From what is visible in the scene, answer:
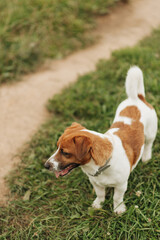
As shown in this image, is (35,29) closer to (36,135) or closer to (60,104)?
(60,104)

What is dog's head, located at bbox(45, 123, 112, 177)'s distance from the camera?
96.5 inches

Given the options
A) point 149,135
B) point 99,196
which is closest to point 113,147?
point 99,196

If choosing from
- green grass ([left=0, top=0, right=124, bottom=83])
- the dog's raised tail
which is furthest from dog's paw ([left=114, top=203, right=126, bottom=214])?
green grass ([left=0, top=0, right=124, bottom=83])

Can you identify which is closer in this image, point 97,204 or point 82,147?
point 82,147

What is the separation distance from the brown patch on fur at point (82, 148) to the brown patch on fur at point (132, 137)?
0.37 meters

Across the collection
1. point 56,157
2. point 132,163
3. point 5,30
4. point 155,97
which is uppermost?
point 5,30

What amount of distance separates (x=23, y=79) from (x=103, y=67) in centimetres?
191

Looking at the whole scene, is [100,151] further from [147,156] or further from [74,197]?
[147,156]

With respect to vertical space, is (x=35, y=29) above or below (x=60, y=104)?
above

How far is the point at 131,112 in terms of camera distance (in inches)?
126

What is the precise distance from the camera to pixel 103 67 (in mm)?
5984

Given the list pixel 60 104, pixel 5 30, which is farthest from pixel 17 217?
pixel 5 30

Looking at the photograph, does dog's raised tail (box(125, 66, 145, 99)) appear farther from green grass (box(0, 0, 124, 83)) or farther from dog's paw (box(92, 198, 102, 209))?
green grass (box(0, 0, 124, 83))

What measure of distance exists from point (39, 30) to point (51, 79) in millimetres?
2023
